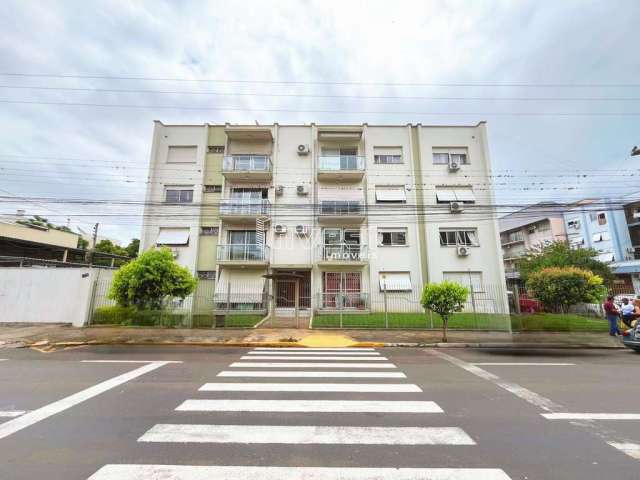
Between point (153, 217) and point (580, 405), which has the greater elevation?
point (153, 217)

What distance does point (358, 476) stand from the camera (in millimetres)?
2627

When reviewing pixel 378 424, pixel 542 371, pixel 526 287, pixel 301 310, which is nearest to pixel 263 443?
pixel 378 424

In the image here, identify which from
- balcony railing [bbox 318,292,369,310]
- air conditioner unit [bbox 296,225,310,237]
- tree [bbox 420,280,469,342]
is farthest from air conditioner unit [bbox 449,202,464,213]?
tree [bbox 420,280,469,342]

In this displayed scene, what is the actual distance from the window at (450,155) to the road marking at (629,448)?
1978cm

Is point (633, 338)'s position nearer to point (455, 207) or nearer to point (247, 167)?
point (455, 207)

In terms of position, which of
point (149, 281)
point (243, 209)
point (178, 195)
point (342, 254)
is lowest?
point (149, 281)

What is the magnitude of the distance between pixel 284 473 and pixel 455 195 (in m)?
20.3

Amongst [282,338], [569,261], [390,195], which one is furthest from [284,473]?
[569,261]

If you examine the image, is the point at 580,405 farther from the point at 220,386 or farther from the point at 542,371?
the point at 220,386

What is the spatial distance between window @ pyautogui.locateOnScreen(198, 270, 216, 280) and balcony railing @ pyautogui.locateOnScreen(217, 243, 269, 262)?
1.39 m

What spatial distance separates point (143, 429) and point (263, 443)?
1.55 m

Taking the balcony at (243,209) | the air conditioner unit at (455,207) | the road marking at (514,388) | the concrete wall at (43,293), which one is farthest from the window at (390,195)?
the concrete wall at (43,293)

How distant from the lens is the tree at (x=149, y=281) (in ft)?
42.0

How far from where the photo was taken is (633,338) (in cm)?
939
